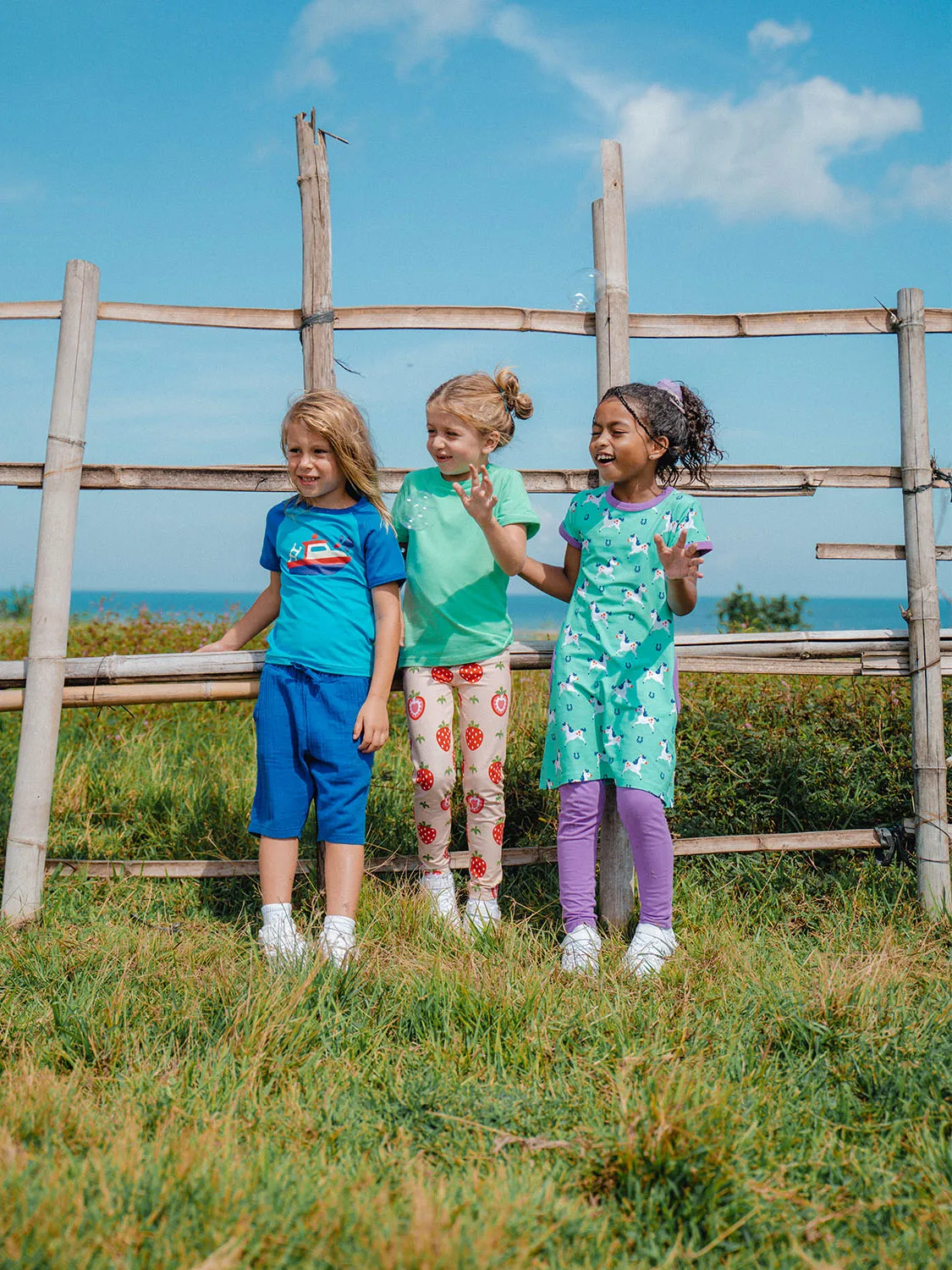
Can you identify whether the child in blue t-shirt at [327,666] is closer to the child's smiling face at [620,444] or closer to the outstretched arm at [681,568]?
the child's smiling face at [620,444]

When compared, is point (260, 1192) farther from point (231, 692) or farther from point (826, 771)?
point (826, 771)

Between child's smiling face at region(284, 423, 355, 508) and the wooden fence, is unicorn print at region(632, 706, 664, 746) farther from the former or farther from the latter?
child's smiling face at region(284, 423, 355, 508)

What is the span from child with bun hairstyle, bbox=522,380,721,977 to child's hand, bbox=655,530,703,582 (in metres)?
0.01

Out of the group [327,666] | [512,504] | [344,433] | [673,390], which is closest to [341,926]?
[327,666]

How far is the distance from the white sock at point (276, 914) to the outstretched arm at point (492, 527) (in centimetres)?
125

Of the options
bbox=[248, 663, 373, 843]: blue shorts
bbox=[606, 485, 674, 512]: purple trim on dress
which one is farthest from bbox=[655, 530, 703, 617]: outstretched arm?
bbox=[248, 663, 373, 843]: blue shorts

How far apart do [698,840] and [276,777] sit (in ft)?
5.20

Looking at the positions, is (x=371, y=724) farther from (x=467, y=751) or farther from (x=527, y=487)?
(x=527, y=487)

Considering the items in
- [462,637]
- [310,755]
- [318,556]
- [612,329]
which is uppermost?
[612,329]

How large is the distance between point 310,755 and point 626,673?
102 centimetres

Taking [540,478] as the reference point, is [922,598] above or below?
below

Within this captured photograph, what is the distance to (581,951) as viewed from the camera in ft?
10.0

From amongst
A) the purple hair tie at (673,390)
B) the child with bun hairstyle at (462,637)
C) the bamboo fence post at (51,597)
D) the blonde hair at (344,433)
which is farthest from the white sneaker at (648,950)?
the bamboo fence post at (51,597)

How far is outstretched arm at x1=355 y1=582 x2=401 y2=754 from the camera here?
3145 mm
